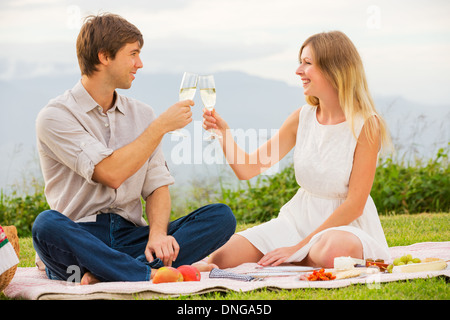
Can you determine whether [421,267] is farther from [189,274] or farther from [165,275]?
[165,275]

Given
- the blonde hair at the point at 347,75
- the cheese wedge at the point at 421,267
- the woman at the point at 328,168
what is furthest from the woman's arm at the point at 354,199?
the cheese wedge at the point at 421,267

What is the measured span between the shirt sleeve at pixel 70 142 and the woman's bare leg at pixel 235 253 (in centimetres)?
102

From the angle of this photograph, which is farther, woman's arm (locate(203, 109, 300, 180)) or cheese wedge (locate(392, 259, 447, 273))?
woman's arm (locate(203, 109, 300, 180))

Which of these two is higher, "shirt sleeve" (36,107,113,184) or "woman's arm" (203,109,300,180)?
"shirt sleeve" (36,107,113,184)

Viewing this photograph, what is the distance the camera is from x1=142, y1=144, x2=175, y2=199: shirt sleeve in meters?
3.76

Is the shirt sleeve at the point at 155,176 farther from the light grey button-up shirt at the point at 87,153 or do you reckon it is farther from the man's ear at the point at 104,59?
the man's ear at the point at 104,59

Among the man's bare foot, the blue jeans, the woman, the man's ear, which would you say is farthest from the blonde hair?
the man's bare foot

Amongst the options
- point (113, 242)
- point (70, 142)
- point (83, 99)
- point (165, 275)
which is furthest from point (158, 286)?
point (83, 99)

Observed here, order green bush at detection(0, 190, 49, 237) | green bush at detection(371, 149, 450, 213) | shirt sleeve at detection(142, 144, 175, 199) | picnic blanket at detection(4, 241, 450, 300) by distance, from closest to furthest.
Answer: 1. picnic blanket at detection(4, 241, 450, 300)
2. shirt sleeve at detection(142, 144, 175, 199)
3. green bush at detection(371, 149, 450, 213)
4. green bush at detection(0, 190, 49, 237)

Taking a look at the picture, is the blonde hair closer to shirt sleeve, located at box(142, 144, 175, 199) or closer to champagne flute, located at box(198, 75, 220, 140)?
champagne flute, located at box(198, 75, 220, 140)

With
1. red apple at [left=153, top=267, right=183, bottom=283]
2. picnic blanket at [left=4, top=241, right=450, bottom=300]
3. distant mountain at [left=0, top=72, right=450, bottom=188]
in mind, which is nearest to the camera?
picnic blanket at [left=4, top=241, right=450, bottom=300]

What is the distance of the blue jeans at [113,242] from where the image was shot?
10.5 ft

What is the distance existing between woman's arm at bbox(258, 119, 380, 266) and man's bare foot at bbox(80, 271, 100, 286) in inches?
42.2

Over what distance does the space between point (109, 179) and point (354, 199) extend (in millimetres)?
1529
